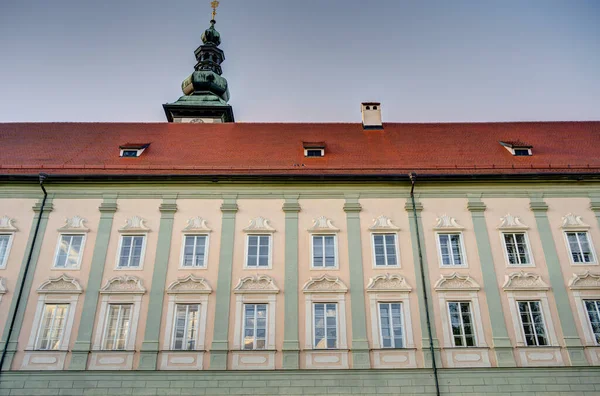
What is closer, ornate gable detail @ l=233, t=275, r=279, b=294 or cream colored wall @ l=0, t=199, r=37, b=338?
cream colored wall @ l=0, t=199, r=37, b=338

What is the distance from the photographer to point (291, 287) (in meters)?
16.5

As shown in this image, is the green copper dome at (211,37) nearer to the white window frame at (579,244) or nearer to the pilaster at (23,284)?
the pilaster at (23,284)

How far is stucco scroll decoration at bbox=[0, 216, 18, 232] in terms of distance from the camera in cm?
1731

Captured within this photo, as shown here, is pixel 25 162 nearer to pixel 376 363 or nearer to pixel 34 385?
pixel 34 385

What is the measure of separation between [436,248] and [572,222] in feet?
16.5

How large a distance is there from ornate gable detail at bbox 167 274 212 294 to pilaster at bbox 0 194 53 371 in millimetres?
4710

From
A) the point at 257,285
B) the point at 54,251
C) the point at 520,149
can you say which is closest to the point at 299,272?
the point at 257,285

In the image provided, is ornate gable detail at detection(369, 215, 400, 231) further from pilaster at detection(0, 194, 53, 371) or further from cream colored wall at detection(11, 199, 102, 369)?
pilaster at detection(0, 194, 53, 371)

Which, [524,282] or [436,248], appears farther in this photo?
[436,248]

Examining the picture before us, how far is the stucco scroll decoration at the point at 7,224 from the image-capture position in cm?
1731

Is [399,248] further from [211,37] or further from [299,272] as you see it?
[211,37]

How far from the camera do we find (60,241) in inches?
679

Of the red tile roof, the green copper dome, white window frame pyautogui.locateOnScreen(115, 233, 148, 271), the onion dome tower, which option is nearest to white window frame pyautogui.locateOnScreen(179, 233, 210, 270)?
white window frame pyautogui.locateOnScreen(115, 233, 148, 271)

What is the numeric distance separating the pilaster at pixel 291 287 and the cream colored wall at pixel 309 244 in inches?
5.6
